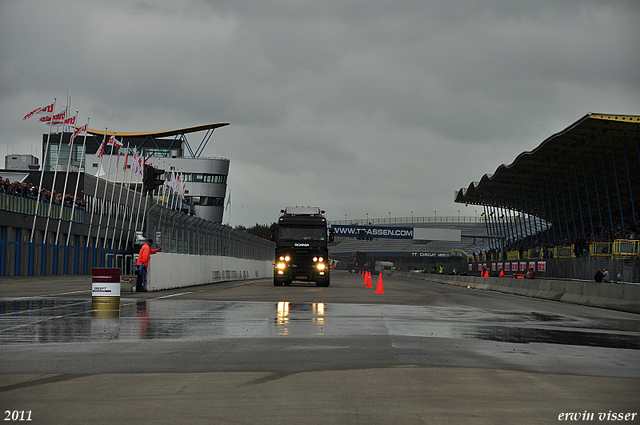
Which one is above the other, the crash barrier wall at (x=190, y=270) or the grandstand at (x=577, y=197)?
the grandstand at (x=577, y=197)

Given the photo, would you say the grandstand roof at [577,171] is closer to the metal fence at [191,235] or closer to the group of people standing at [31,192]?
the metal fence at [191,235]

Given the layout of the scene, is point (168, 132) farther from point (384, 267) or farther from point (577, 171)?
point (577, 171)

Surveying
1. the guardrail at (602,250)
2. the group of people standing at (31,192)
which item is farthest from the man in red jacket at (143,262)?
the guardrail at (602,250)

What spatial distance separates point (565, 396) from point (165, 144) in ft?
426

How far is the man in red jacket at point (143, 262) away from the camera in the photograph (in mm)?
25237

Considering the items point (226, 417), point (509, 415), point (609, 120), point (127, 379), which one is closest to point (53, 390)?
point (127, 379)

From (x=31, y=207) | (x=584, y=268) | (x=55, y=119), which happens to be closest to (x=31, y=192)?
(x=31, y=207)

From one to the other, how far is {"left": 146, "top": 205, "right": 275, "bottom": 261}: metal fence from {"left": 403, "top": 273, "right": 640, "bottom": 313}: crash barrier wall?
50.8 ft

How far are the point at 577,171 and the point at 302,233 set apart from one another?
135 ft

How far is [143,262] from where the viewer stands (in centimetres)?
2550

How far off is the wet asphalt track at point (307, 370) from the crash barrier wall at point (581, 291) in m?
8.44

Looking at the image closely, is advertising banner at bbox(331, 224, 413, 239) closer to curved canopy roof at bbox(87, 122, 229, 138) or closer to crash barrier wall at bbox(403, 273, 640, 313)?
curved canopy roof at bbox(87, 122, 229, 138)

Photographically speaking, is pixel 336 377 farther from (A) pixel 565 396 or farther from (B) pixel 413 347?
(B) pixel 413 347

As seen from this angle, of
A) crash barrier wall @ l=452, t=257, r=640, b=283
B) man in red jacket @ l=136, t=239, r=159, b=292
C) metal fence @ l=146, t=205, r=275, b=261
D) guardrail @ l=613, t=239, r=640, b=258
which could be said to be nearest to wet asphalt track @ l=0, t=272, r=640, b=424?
man in red jacket @ l=136, t=239, r=159, b=292
